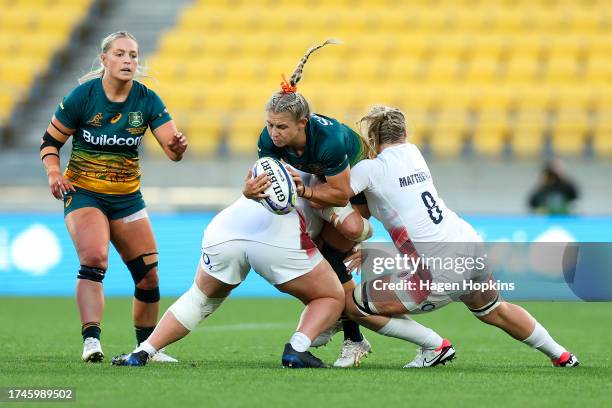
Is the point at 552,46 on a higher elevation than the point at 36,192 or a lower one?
higher

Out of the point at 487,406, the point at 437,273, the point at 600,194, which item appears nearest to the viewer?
the point at 487,406

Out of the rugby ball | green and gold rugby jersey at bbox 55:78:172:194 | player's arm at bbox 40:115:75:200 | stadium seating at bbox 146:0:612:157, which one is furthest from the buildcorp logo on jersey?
stadium seating at bbox 146:0:612:157

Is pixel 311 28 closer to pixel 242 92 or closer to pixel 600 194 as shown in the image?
pixel 242 92

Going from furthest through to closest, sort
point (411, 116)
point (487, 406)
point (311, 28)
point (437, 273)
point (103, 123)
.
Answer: point (311, 28) → point (411, 116) → point (103, 123) → point (437, 273) → point (487, 406)

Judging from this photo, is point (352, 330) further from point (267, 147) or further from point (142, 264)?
point (142, 264)

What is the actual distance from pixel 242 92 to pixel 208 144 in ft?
4.12

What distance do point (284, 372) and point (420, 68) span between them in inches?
508

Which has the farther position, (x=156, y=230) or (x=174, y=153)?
(x=156, y=230)

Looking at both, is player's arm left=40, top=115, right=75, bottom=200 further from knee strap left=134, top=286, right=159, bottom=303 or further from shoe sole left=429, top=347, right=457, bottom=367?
shoe sole left=429, top=347, right=457, bottom=367

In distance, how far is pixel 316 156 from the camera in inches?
228

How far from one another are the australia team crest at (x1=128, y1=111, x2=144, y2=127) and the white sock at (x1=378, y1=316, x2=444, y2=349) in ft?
6.11

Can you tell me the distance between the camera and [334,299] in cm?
587

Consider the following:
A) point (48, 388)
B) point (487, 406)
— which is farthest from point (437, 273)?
point (48, 388)

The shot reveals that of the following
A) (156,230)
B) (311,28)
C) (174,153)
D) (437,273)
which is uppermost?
(311,28)
